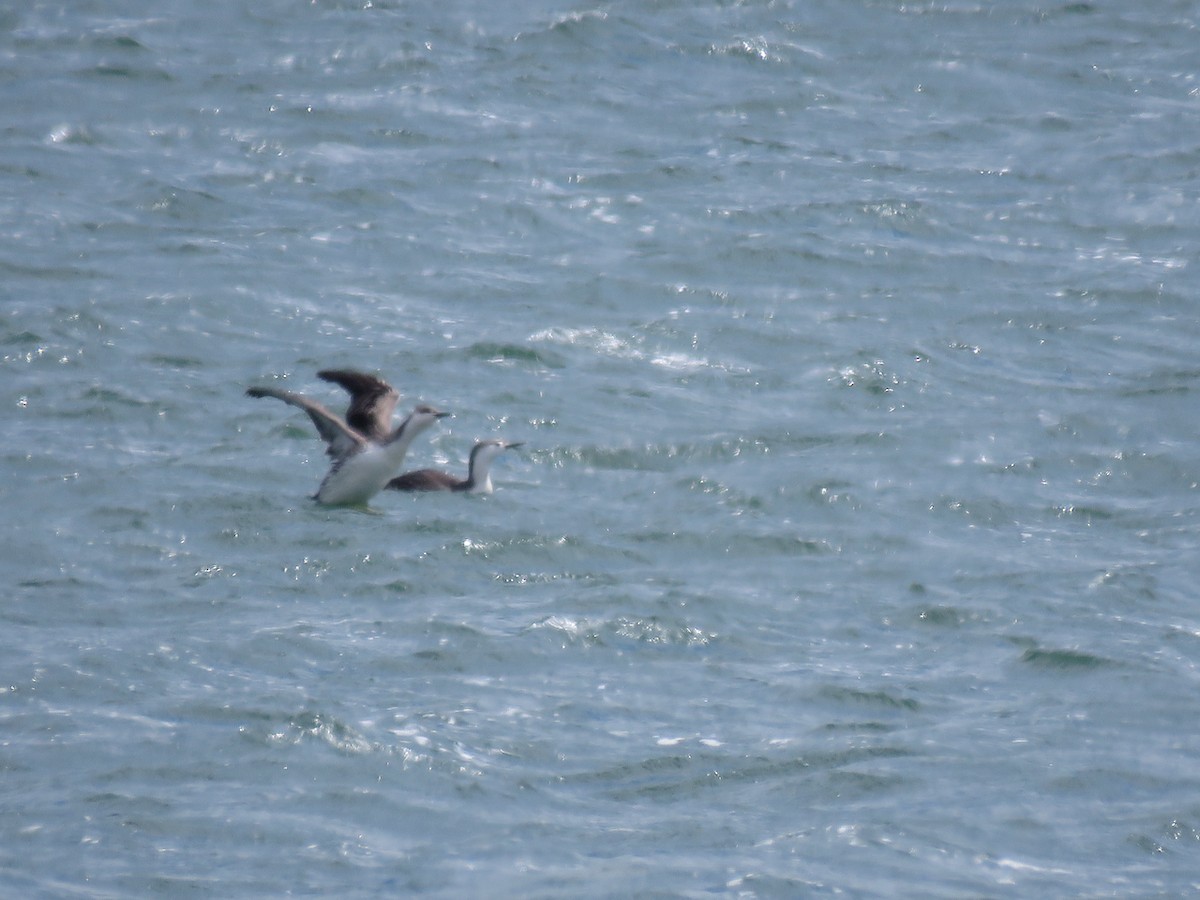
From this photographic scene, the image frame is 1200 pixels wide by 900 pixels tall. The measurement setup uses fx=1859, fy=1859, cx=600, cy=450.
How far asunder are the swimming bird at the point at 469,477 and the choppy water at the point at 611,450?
0.65 feet

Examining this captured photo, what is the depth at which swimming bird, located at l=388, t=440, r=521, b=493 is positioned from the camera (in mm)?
11719

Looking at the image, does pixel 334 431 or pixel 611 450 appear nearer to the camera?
pixel 334 431

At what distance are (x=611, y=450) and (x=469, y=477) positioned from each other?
0.98 m

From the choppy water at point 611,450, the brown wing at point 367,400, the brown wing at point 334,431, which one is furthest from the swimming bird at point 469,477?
the brown wing at point 334,431

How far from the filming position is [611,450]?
12.2 metres

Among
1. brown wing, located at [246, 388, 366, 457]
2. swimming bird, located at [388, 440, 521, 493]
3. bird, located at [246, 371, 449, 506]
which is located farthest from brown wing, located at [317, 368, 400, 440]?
swimming bird, located at [388, 440, 521, 493]

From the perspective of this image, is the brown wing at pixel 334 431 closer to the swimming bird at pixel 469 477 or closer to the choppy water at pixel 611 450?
the choppy water at pixel 611 450

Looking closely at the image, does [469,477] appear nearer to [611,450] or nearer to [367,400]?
[367,400]

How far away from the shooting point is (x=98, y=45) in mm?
19703

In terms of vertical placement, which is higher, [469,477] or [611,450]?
[611,450]

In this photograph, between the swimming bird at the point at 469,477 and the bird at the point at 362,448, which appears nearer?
the bird at the point at 362,448

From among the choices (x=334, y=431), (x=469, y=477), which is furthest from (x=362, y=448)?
(x=469, y=477)

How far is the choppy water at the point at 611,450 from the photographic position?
7.60m

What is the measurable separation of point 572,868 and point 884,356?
298 inches
